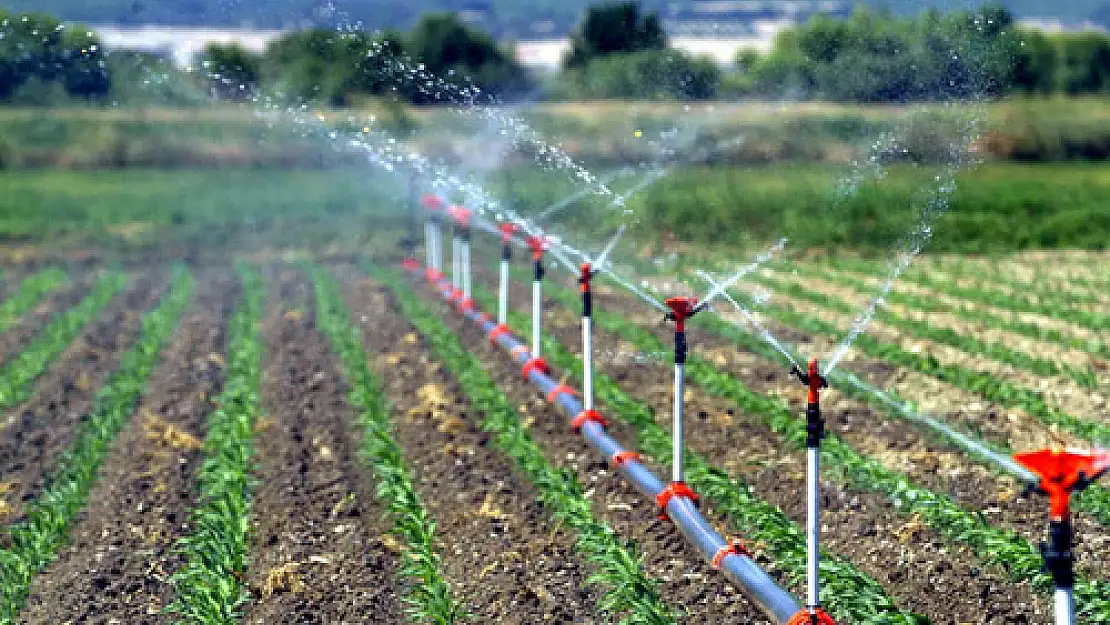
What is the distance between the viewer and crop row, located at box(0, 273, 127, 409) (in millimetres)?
11898

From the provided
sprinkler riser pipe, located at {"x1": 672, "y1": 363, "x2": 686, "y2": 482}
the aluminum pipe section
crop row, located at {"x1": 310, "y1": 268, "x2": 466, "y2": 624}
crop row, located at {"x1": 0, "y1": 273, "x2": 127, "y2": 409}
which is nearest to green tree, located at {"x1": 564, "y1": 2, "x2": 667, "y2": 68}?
crop row, located at {"x1": 0, "y1": 273, "x2": 127, "y2": 409}

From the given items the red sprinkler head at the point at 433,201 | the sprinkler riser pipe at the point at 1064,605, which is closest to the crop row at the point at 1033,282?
the red sprinkler head at the point at 433,201

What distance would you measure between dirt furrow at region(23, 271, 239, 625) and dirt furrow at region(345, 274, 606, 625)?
A: 1356mm

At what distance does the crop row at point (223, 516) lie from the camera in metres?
6.46

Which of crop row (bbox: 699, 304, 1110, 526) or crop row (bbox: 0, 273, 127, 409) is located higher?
crop row (bbox: 699, 304, 1110, 526)

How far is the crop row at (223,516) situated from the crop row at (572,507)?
1.58 meters

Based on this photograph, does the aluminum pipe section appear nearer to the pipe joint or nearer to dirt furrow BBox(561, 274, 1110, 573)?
dirt furrow BBox(561, 274, 1110, 573)

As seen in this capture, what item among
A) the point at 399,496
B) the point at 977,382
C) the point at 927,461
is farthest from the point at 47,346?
the point at 927,461

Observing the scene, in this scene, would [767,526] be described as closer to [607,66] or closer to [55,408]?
[55,408]

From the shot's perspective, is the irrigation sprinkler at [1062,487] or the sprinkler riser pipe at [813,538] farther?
the sprinkler riser pipe at [813,538]

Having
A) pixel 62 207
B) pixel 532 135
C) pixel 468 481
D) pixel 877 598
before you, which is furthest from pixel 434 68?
pixel 877 598

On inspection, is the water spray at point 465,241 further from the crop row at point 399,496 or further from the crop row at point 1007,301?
the crop row at point 1007,301

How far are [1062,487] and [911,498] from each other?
3.55m

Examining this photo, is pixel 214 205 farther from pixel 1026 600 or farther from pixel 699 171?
pixel 1026 600
